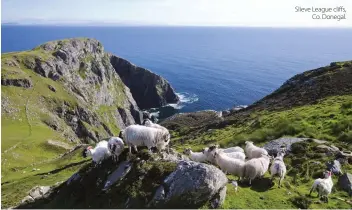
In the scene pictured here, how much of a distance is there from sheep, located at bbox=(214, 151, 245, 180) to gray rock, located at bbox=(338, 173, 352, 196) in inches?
279

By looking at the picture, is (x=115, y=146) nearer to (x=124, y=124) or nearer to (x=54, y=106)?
(x=54, y=106)

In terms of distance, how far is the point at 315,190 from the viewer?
22906 millimetres

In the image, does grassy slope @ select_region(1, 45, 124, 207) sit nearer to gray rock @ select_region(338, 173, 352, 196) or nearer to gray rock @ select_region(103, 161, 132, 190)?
gray rock @ select_region(103, 161, 132, 190)

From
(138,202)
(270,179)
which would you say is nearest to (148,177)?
(138,202)

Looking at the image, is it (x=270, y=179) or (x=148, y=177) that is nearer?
(x=148, y=177)

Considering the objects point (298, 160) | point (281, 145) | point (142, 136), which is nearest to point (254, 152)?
point (298, 160)

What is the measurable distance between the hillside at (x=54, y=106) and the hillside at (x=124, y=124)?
0.45 metres

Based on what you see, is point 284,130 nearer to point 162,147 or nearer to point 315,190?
point 315,190

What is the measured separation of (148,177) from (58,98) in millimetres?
121121

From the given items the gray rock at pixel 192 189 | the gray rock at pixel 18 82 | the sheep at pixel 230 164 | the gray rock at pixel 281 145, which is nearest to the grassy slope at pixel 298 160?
the sheep at pixel 230 164

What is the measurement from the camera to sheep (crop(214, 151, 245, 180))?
23.6m

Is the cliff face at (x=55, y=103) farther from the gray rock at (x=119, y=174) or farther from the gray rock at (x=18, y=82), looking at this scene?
the gray rock at (x=119, y=174)

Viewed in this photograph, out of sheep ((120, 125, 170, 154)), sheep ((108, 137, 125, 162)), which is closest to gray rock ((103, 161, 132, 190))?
sheep ((108, 137, 125, 162))

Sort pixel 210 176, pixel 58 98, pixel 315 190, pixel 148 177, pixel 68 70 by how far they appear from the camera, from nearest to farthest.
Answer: pixel 210 176
pixel 148 177
pixel 315 190
pixel 58 98
pixel 68 70
